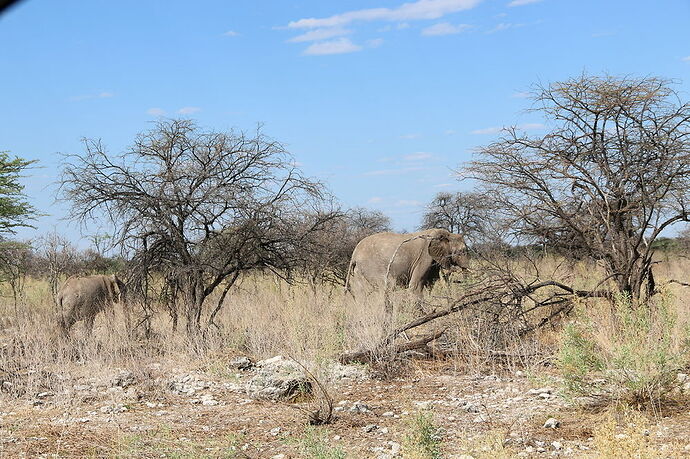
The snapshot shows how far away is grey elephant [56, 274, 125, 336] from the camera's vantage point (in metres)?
14.4

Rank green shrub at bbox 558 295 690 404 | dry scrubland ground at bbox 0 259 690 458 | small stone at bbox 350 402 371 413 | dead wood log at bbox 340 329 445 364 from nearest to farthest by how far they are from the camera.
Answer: dry scrubland ground at bbox 0 259 690 458 < green shrub at bbox 558 295 690 404 < small stone at bbox 350 402 371 413 < dead wood log at bbox 340 329 445 364

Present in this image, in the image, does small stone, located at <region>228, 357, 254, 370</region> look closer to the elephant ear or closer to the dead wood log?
the dead wood log

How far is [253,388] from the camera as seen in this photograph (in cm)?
910

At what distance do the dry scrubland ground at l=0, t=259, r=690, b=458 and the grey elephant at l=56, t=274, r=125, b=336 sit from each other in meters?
1.60

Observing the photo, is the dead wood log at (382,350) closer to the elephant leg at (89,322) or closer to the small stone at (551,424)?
the small stone at (551,424)

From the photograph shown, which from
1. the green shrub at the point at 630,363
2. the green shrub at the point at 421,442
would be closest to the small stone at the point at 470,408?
the green shrub at the point at 630,363

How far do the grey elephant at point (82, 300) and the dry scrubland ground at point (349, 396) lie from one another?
1605 millimetres

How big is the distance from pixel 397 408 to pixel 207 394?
248 centimetres

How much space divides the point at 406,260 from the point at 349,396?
8.97 metres

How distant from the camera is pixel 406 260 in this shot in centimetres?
1752

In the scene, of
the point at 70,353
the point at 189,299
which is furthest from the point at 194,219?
the point at 70,353

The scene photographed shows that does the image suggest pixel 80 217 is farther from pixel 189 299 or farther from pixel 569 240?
pixel 569 240

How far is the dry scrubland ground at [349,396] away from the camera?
6480mm

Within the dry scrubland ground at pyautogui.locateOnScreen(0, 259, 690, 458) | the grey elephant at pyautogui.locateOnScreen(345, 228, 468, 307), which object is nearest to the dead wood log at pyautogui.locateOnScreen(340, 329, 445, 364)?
the dry scrubland ground at pyautogui.locateOnScreen(0, 259, 690, 458)
